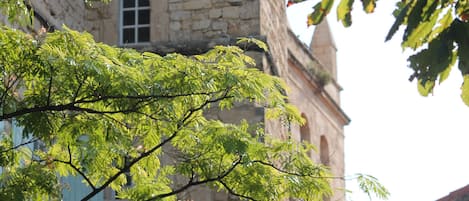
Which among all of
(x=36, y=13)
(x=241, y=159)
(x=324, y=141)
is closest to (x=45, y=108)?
(x=241, y=159)

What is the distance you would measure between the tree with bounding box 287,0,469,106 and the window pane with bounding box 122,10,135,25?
10239mm

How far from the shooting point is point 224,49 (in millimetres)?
8852

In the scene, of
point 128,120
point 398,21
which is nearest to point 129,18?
point 128,120

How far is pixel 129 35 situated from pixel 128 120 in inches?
209

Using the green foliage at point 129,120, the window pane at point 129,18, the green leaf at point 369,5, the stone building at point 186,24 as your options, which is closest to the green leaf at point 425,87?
the green leaf at point 369,5

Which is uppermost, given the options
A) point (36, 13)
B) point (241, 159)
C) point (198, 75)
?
point (36, 13)

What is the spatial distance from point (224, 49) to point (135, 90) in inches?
55.7

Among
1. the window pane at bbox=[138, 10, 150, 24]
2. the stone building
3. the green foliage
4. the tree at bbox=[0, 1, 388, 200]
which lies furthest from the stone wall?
the green foliage

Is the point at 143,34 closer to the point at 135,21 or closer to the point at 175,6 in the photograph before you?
the point at 135,21

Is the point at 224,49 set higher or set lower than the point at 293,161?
higher

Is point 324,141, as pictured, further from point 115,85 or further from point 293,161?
point 115,85

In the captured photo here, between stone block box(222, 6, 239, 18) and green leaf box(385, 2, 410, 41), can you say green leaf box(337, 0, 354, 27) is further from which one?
stone block box(222, 6, 239, 18)

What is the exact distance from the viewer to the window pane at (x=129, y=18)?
1345cm

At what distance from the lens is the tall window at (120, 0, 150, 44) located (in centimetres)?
1332
